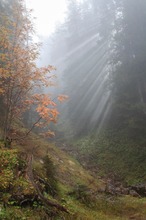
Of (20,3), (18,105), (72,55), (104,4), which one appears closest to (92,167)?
(18,105)

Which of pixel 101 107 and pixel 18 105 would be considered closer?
pixel 18 105

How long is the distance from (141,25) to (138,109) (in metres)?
7.81

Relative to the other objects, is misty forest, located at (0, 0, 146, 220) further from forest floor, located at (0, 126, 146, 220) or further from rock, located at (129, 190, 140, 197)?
rock, located at (129, 190, 140, 197)

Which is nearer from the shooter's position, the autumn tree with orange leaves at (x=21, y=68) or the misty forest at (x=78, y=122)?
the misty forest at (x=78, y=122)

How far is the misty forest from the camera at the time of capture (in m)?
7.74

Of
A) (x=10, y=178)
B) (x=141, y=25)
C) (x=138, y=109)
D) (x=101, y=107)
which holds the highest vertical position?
(x=141, y=25)

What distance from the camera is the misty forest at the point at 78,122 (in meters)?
7.74

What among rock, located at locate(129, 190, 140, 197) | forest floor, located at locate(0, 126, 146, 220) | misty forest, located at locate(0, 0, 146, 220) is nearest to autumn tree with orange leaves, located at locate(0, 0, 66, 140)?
misty forest, located at locate(0, 0, 146, 220)

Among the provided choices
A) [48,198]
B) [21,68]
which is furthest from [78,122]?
[48,198]

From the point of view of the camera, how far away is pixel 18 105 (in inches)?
514

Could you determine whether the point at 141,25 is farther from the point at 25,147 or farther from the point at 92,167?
the point at 25,147

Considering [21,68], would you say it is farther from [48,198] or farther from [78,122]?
[78,122]

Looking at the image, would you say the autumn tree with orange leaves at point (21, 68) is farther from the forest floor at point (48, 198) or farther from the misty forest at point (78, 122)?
the forest floor at point (48, 198)

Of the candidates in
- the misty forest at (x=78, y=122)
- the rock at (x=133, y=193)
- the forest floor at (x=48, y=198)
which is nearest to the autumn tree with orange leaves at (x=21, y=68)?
the misty forest at (x=78, y=122)
